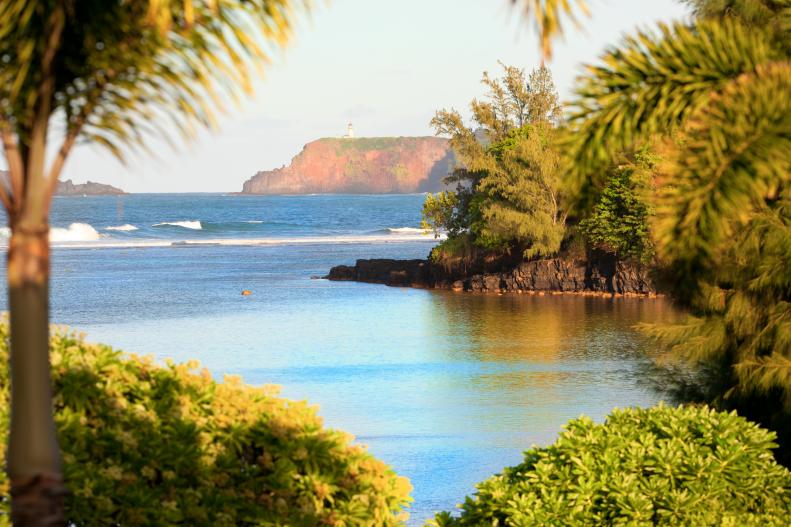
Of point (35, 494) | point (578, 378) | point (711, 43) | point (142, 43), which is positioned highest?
point (711, 43)

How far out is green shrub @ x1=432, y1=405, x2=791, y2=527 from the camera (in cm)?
977

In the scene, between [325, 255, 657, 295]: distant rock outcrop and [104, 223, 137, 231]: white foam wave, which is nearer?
[325, 255, 657, 295]: distant rock outcrop

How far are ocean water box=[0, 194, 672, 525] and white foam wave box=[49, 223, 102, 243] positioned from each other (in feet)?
109

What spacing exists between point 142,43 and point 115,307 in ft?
138

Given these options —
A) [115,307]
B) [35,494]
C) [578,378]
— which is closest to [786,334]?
[578,378]

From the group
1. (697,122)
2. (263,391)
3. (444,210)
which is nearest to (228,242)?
(444,210)

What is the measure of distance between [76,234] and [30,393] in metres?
106

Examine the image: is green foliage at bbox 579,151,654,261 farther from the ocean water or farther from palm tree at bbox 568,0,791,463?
palm tree at bbox 568,0,791,463

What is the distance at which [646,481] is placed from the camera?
995cm

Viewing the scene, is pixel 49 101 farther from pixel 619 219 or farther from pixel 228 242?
pixel 228 242

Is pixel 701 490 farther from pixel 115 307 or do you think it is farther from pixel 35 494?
pixel 115 307

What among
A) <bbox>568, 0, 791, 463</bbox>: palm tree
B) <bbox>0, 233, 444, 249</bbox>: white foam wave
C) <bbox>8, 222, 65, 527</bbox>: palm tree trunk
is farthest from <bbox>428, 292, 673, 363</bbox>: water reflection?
<bbox>0, 233, 444, 249</bbox>: white foam wave

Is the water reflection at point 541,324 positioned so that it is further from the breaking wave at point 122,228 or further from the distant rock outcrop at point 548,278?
the breaking wave at point 122,228

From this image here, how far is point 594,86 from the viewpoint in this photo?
308 inches
